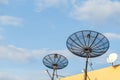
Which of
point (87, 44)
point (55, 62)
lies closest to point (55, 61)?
point (55, 62)

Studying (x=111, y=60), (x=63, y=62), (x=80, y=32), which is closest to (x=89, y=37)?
(x=80, y=32)

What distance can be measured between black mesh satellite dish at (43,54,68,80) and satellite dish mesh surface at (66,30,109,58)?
7.19 meters

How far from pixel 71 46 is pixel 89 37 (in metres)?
1.74

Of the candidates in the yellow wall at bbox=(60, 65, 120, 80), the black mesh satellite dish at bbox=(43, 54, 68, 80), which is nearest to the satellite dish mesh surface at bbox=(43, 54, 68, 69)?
the black mesh satellite dish at bbox=(43, 54, 68, 80)

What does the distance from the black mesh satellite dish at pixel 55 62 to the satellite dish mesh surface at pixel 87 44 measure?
283 inches

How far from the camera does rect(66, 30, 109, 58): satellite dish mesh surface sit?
2692 centimetres

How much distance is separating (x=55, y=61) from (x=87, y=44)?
333 inches

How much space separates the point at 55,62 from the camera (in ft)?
114

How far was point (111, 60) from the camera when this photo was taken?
2694cm

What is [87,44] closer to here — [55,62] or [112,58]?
[112,58]

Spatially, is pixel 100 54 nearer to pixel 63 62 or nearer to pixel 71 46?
pixel 71 46

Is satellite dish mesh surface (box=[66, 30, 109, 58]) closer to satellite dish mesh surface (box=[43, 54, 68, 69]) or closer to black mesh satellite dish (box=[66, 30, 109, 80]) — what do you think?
black mesh satellite dish (box=[66, 30, 109, 80])

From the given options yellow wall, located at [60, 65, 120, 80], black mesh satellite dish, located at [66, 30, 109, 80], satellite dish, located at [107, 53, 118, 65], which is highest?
black mesh satellite dish, located at [66, 30, 109, 80]

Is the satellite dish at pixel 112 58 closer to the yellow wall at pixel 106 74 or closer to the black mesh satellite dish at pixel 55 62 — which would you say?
the yellow wall at pixel 106 74
